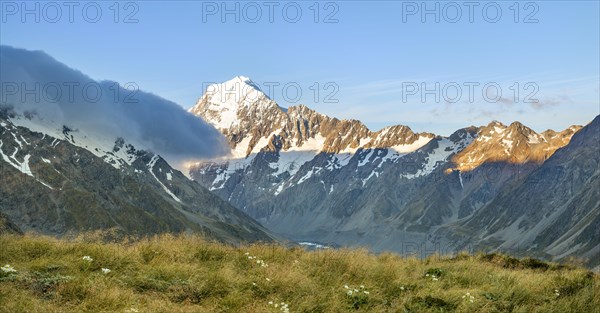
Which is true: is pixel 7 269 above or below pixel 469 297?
above

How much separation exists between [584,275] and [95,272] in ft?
46.9

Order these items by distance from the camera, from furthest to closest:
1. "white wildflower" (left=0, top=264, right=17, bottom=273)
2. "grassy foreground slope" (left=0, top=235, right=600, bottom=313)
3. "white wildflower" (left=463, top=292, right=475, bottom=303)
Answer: "white wildflower" (left=463, top=292, right=475, bottom=303)
"white wildflower" (left=0, top=264, right=17, bottom=273)
"grassy foreground slope" (left=0, top=235, right=600, bottom=313)

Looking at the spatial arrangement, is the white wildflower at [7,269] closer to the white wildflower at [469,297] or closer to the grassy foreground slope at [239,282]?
the grassy foreground slope at [239,282]

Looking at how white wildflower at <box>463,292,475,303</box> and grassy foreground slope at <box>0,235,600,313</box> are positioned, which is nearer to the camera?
grassy foreground slope at <box>0,235,600,313</box>

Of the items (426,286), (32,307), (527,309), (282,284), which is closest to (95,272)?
(32,307)

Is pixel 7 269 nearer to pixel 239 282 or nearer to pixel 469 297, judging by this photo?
pixel 239 282

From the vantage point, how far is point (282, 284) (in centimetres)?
1289

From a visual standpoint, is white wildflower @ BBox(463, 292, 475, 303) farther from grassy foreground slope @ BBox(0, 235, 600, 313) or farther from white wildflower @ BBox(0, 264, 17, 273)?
white wildflower @ BBox(0, 264, 17, 273)

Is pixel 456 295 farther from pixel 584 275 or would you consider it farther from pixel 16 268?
pixel 16 268

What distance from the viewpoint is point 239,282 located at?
41.9 ft

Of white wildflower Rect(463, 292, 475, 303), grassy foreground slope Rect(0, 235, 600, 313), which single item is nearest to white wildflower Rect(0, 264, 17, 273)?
grassy foreground slope Rect(0, 235, 600, 313)

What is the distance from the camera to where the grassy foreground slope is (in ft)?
37.4

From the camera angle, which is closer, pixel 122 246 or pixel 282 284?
pixel 282 284

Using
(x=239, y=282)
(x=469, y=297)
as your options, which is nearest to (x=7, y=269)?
(x=239, y=282)
